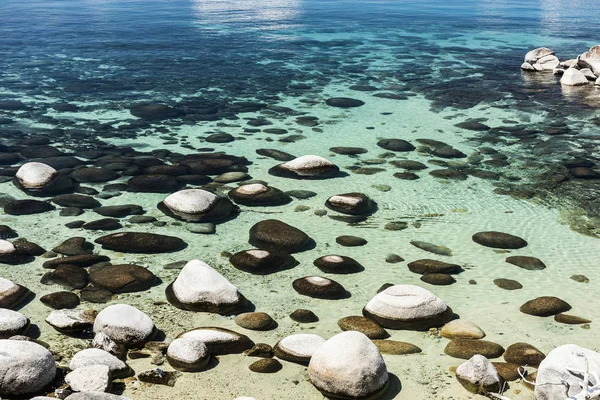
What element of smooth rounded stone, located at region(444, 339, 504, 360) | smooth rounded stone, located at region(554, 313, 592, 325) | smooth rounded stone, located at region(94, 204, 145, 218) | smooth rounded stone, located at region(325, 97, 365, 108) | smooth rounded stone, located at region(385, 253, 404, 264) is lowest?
smooth rounded stone, located at region(385, 253, 404, 264)

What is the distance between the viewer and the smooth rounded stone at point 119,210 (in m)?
9.20

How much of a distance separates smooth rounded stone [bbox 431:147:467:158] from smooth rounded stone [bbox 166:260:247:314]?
6.35 m

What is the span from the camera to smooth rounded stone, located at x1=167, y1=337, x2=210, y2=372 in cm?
559

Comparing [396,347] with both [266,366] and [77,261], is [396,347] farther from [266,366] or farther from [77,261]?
[77,261]

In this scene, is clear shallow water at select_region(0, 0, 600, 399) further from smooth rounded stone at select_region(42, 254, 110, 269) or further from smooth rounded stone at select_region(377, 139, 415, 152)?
smooth rounded stone at select_region(377, 139, 415, 152)

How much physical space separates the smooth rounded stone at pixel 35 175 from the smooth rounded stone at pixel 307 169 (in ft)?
11.3

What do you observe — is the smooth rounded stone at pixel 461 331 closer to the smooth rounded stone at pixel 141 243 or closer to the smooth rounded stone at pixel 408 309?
the smooth rounded stone at pixel 408 309

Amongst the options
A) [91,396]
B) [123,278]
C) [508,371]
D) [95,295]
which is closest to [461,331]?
[508,371]

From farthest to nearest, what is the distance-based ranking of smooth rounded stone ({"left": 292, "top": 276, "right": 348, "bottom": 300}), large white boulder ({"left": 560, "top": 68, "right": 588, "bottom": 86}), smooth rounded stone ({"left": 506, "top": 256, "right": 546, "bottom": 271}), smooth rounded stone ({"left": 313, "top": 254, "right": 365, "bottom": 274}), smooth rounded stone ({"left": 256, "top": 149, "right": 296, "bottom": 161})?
large white boulder ({"left": 560, "top": 68, "right": 588, "bottom": 86})
smooth rounded stone ({"left": 256, "top": 149, "right": 296, "bottom": 161})
smooth rounded stone ({"left": 506, "top": 256, "right": 546, "bottom": 271})
smooth rounded stone ({"left": 313, "top": 254, "right": 365, "bottom": 274})
smooth rounded stone ({"left": 292, "top": 276, "right": 348, "bottom": 300})

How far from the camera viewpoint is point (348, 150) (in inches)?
487

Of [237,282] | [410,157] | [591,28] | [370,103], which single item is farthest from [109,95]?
[591,28]

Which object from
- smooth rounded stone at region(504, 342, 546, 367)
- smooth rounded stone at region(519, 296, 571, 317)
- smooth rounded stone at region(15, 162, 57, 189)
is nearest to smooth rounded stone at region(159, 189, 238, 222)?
smooth rounded stone at region(15, 162, 57, 189)

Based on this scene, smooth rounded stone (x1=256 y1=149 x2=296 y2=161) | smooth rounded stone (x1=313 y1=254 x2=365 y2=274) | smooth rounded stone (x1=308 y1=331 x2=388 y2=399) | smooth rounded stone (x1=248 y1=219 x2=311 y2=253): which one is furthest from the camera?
smooth rounded stone (x1=256 y1=149 x2=296 y2=161)

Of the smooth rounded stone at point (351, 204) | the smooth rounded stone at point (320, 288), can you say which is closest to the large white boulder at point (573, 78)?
the smooth rounded stone at point (351, 204)
